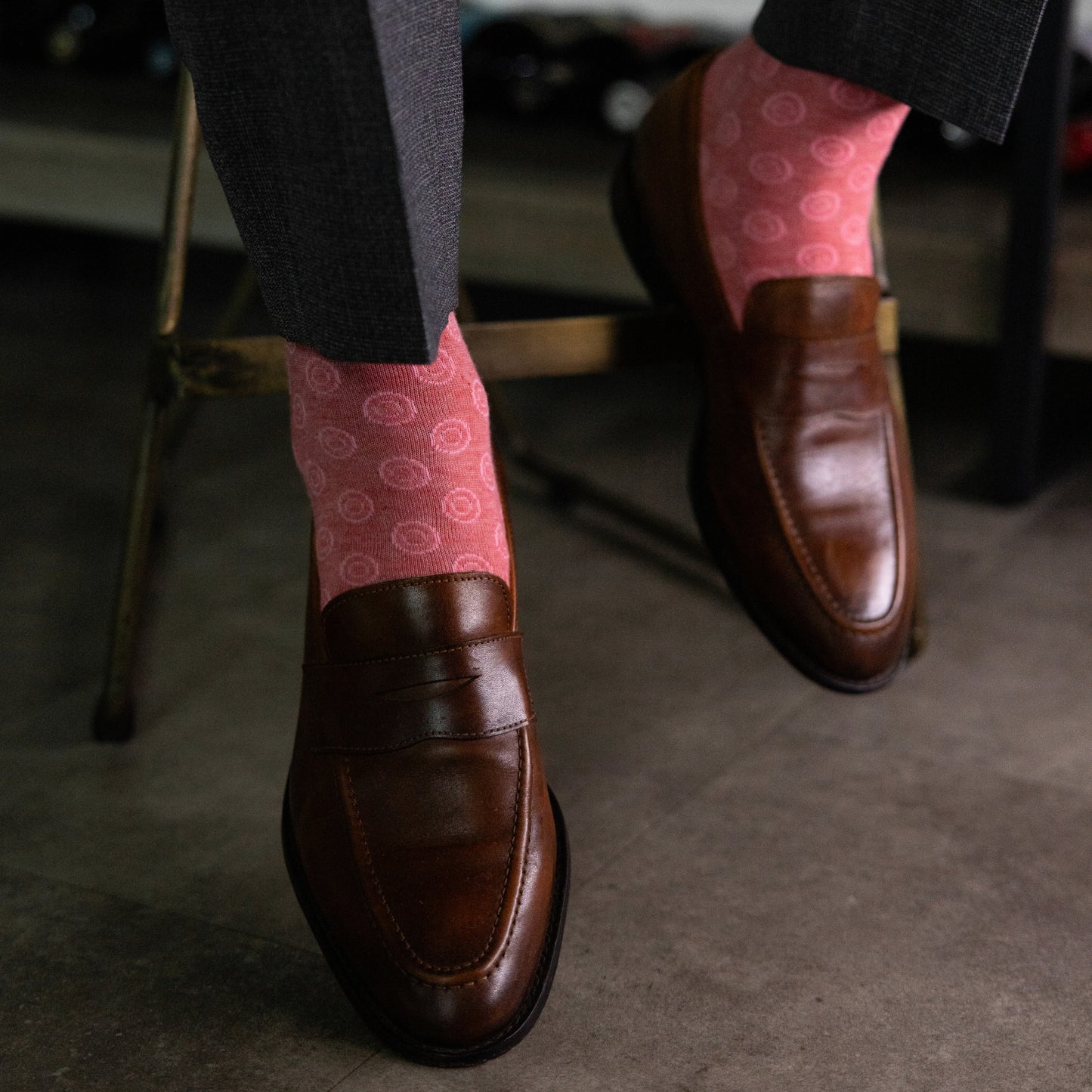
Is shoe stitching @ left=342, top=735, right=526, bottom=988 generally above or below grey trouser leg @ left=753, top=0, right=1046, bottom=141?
below

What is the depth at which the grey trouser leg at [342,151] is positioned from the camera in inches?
21.6

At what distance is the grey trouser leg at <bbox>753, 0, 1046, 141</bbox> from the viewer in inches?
26.6

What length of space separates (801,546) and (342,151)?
1.15ft

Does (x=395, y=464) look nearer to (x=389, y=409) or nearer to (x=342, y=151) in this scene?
(x=389, y=409)

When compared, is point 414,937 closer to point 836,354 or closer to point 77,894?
point 77,894

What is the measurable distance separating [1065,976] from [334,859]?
1.18ft

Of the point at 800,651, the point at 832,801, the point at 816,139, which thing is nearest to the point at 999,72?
the point at 816,139

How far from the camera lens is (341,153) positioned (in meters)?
0.56

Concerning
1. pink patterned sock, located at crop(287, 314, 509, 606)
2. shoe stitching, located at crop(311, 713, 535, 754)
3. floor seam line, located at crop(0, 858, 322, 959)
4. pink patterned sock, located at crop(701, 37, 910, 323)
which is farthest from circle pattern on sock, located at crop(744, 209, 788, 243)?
floor seam line, located at crop(0, 858, 322, 959)

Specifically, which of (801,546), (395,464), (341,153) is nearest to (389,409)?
(395,464)

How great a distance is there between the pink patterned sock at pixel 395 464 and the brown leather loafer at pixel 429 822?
2cm

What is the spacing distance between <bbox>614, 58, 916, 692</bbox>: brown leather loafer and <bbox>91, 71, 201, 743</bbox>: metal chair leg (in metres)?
0.34

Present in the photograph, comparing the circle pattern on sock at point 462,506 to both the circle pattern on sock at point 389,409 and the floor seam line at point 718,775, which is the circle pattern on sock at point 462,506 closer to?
the circle pattern on sock at point 389,409

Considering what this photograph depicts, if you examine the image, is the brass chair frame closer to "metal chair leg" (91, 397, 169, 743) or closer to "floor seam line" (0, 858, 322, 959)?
"metal chair leg" (91, 397, 169, 743)
